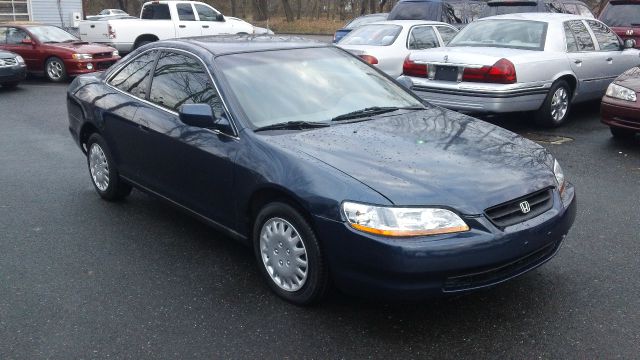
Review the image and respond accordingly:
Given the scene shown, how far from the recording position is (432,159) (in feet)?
12.1

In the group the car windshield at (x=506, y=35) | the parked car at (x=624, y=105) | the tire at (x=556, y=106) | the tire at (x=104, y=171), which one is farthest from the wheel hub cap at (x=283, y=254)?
the car windshield at (x=506, y=35)

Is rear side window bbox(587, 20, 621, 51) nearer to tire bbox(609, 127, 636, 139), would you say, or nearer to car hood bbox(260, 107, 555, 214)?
tire bbox(609, 127, 636, 139)

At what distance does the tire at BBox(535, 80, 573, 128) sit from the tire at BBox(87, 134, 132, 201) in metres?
5.67

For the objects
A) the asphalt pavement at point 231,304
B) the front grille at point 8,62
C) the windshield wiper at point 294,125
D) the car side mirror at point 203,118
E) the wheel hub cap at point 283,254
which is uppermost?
the car side mirror at point 203,118

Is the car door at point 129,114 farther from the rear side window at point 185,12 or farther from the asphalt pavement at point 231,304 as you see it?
the rear side window at point 185,12

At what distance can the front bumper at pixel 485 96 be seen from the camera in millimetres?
7973

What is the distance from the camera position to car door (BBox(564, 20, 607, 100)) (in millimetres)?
8883

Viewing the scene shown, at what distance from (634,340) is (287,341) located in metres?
1.83

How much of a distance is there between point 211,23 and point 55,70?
563 cm

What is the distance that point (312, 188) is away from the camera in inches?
137

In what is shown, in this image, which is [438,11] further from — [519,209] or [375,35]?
[519,209]

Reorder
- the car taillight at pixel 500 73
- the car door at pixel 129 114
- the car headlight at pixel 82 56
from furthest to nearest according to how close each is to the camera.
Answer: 1. the car headlight at pixel 82 56
2. the car taillight at pixel 500 73
3. the car door at pixel 129 114

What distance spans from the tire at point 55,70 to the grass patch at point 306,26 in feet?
73.0

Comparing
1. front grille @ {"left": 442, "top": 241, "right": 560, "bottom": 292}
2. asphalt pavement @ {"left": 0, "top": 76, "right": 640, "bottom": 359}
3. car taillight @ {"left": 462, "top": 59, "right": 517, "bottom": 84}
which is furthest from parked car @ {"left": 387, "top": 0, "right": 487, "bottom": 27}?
front grille @ {"left": 442, "top": 241, "right": 560, "bottom": 292}
